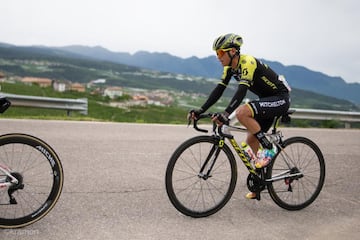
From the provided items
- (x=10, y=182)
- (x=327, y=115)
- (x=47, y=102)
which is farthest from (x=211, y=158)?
(x=327, y=115)

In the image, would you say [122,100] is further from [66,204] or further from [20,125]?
[66,204]

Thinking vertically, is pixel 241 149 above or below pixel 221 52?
below

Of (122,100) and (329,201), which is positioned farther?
(122,100)

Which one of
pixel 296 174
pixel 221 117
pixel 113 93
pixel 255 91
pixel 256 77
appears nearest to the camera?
pixel 221 117

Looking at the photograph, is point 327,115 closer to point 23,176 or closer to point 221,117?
point 221,117

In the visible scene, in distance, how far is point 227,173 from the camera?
4.59 m

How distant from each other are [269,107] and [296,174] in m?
1.05

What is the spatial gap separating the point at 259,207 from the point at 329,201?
1.16 meters

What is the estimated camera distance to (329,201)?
5277mm

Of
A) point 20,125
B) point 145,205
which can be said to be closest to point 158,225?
point 145,205

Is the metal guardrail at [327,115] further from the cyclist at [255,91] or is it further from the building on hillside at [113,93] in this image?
the building on hillside at [113,93]

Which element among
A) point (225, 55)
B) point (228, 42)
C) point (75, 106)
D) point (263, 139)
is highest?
point (228, 42)

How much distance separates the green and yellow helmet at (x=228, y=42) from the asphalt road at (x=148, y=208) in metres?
2.00

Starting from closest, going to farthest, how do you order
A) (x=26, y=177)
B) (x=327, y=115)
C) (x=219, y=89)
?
1. (x=26, y=177)
2. (x=219, y=89)
3. (x=327, y=115)
